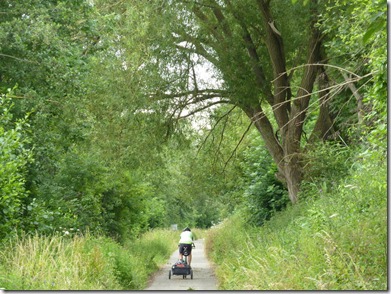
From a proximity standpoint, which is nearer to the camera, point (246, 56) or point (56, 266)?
point (56, 266)

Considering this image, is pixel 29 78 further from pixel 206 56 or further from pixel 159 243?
pixel 159 243

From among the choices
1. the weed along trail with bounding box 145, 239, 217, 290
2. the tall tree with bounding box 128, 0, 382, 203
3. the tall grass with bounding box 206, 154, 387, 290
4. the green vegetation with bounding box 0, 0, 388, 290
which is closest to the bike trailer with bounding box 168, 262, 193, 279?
the weed along trail with bounding box 145, 239, 217, 290

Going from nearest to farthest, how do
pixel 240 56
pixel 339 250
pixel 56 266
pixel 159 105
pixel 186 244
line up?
1. pixel 339 250
2. pixel 56 266
3. pixel 240 56
4. pixel 159 105
5. pixel 186 244

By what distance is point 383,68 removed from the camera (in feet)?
31.7

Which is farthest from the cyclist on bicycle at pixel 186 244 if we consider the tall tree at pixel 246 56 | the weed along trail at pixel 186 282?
the tall tree at pixel 246 56

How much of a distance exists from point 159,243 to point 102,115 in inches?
613

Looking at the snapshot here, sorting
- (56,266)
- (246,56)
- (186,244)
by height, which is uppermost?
(246,56)

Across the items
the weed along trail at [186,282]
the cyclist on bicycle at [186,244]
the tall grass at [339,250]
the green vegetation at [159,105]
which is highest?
the green vegetation at [159,105]

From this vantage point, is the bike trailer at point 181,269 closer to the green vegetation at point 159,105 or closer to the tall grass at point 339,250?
the green vegetation at point 159,105

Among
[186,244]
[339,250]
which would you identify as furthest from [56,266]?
[186,244]

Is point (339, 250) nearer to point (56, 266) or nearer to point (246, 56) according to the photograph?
point (56, 266)

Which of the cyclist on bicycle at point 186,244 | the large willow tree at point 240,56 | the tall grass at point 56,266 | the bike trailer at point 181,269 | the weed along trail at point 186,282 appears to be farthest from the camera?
the cyclist on bicycle at point 186,244

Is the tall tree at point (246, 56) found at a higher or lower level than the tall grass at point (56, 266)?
higher

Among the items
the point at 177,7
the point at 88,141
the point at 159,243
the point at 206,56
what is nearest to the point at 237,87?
the point at 206,56
